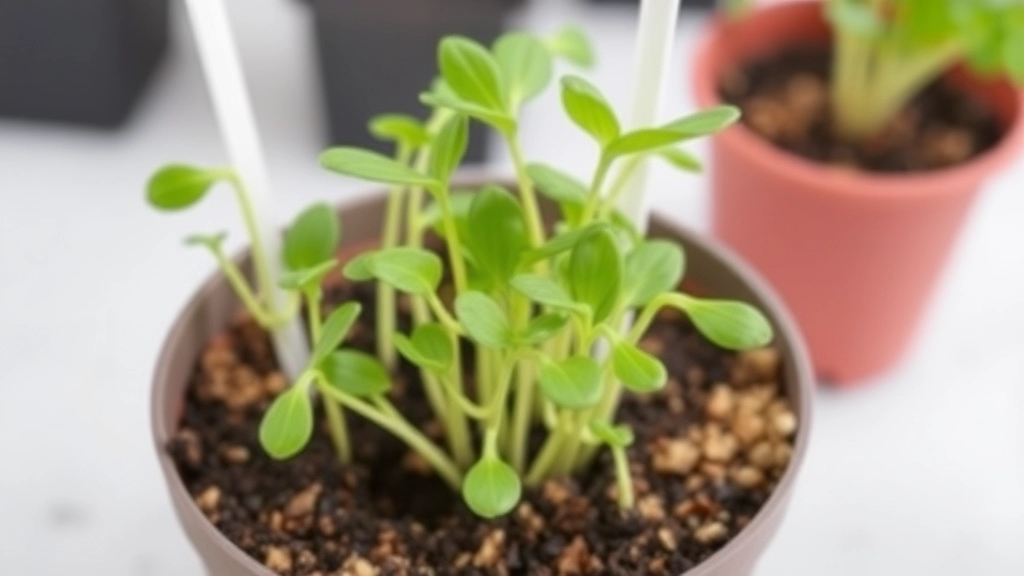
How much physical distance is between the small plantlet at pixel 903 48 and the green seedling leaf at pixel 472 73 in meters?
0.32

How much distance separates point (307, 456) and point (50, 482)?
22 centimetres

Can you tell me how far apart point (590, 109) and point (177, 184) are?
0.59 ft

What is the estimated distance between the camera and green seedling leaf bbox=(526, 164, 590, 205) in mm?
503

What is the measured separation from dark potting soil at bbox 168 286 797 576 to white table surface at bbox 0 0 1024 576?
148 mm

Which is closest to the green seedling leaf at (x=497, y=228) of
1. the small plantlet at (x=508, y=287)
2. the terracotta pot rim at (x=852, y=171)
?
the small plantlet at (x=508, y=287)

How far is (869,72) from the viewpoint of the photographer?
830 millimetres

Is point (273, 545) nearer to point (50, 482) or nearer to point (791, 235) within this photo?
point (50, 482)

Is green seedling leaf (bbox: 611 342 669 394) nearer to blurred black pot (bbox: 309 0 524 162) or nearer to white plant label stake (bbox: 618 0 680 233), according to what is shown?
white plant label stake (bbox: 618 0 680 233)

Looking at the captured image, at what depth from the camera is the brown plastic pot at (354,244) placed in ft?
1.64

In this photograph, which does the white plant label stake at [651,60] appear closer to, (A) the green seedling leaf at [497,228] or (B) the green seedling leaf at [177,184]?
(A) the green seedling leaf at [497,228]

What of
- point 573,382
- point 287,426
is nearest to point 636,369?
point 573,382

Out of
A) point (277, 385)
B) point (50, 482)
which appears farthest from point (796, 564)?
point (50, 482)

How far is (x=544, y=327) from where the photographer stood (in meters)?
0.47

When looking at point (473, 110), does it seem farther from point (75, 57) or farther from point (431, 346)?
point (75, 57)
